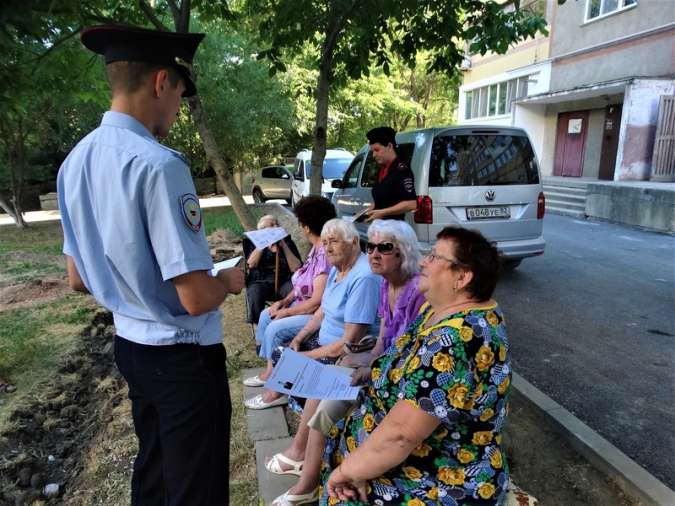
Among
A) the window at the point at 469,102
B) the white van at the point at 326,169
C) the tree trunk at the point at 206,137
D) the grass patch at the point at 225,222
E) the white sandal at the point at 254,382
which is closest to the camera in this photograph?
the white sandal at the point at 254,382

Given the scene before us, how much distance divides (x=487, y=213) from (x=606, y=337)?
1.87m

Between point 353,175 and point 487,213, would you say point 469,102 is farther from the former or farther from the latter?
point 487,213

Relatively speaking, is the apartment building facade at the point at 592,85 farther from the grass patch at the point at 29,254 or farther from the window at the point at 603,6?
the grass patch at the point at 29,254

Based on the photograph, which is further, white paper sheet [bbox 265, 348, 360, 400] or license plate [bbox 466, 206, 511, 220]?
Answer: license plate [bbox 466, 206, 511, 220]

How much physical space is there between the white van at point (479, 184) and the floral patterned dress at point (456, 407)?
3.78 meters

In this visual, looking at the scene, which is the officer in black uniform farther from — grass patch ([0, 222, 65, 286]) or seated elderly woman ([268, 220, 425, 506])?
grass patch ([0, 222, 65, 286])

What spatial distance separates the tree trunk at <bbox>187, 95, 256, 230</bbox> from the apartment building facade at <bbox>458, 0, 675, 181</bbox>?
27.9 feet

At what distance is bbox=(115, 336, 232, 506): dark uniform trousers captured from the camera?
152 centimetres

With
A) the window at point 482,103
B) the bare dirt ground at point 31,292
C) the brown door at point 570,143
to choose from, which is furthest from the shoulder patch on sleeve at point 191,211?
the window at point 482,103

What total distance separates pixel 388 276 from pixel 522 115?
18.7 metres

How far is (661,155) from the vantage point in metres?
12.7

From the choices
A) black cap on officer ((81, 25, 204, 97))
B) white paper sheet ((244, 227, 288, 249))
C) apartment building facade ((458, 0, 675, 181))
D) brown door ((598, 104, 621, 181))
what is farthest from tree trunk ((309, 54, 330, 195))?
brown door ((598, 104, 621, 181))

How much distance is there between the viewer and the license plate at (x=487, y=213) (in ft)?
17.9

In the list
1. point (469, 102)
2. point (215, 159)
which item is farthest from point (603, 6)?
point (215, 159)
